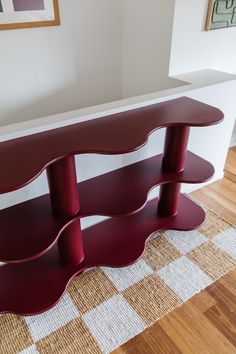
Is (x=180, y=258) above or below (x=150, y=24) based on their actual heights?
below

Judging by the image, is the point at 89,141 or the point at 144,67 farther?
the point at 144,67

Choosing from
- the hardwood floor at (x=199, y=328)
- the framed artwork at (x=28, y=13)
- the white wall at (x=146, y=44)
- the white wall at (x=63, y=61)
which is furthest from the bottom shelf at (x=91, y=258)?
the framed artwork at (x=28, y=13)

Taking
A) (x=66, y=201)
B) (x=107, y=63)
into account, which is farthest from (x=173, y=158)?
(x=107, y=63)

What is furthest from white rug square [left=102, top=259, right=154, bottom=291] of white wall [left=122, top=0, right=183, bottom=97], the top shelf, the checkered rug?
white wall [left=122, top=0, right=183, bottom=97]

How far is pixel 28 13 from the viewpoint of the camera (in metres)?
1.81

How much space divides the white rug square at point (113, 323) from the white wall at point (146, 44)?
129 cm

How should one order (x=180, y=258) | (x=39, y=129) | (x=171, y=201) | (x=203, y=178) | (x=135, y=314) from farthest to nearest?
(x=171, y=201), (x=180, y=258), (x=203, y=178), (x=135, y=314), (x=39, y=129)

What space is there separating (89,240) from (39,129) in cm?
74

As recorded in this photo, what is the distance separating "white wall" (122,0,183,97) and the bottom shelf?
32.0 inches

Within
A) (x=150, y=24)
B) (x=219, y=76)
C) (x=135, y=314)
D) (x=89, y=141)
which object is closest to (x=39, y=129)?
(x=89, y=141)

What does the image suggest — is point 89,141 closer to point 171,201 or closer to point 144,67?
point 171,201

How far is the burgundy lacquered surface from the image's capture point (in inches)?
47.5

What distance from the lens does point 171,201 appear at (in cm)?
180

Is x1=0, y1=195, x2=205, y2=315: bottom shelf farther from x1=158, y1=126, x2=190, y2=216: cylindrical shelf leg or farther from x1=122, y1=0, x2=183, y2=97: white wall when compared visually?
x1=122, y1=0, x2=183, y2=97: white wall
